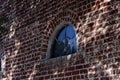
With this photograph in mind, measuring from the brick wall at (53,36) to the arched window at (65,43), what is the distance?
15 cm

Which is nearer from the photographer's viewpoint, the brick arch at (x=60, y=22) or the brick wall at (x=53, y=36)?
the brick wall at (x=53, y=36)

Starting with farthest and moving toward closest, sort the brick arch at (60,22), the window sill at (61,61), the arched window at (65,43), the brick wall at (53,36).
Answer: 1. the arched window at (65,43)
2. the brick arch at (60,22)
3. the window sill at (61,61)
4. the brick wall at (53,36)

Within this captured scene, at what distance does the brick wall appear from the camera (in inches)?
219

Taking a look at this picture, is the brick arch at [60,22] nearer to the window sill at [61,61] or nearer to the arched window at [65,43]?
the arched window at [65,43]

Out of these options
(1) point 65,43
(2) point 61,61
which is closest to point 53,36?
(1) point 65,43

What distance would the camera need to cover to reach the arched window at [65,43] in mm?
6700

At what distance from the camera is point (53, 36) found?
282 inches

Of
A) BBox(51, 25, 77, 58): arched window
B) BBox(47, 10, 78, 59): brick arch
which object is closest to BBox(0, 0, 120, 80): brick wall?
BBox(47, 10, 78, 59): brick arch

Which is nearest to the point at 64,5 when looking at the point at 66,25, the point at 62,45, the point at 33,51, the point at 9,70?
the point at 66,25

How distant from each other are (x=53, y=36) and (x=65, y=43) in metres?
0.39

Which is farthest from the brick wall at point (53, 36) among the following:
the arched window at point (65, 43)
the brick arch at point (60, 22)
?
the arched window at point (65, 43)

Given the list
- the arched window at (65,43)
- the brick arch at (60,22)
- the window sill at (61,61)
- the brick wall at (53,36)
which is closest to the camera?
the brick wall at (53,36)

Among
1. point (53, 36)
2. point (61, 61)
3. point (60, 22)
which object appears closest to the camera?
point (61, 61)

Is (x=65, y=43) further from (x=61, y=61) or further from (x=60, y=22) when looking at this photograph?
(x=61, y=61)
